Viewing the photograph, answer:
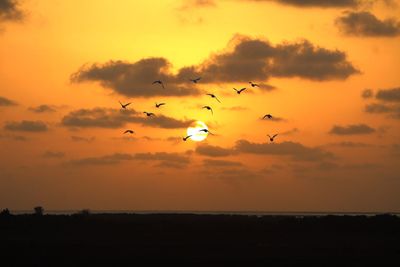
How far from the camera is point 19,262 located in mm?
63250

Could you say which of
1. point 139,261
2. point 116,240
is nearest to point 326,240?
point 116,240

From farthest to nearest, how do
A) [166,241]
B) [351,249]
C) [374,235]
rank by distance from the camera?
[374,235], [166,241], [351,249]

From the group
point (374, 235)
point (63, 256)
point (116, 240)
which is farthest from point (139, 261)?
point (374, 235)

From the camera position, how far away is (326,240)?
286 feet

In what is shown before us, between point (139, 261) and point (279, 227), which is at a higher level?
point (279, 227)

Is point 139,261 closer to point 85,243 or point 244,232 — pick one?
point 85,243

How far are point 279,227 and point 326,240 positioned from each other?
17.4m

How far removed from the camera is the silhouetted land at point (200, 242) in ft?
218

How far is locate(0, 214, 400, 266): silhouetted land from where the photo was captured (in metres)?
66.4

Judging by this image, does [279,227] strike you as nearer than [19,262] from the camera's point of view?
No

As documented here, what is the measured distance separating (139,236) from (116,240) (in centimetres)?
611

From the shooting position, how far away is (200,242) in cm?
8206

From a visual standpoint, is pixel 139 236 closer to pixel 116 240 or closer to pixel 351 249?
pixel 116 240

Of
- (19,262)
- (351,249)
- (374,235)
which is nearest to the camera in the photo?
(19,262)
